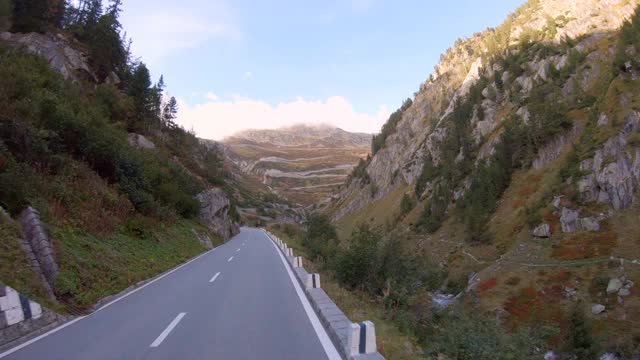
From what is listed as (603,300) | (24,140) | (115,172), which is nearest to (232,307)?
(24,140)

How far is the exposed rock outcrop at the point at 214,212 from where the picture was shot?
3766 cm

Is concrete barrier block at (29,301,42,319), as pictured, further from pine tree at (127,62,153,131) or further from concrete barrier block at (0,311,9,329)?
pine tree at (127,62,153,131)

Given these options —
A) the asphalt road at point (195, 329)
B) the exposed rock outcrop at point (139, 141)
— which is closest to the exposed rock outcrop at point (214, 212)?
the exposed rock outcrop at point (139, 141)

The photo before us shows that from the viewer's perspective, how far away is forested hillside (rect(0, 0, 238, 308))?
10.3 metres

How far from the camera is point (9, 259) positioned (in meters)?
8.34

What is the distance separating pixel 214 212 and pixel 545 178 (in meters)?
30.7

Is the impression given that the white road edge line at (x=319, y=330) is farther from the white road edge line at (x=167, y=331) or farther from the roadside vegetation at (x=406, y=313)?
the white road edge line at (x=167, y=331)

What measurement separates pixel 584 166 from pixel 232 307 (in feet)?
91.2

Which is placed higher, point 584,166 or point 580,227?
point 584,166

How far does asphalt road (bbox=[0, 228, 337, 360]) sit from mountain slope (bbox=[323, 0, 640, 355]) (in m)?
11.1

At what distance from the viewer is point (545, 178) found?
1330 inches

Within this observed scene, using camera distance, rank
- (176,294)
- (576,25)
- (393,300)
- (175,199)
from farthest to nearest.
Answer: (576,25), (175,199), (393,300), (176,294)

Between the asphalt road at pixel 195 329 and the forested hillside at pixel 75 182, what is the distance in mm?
1432

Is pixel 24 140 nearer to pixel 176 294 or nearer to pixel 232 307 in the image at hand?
pixel 176 294
